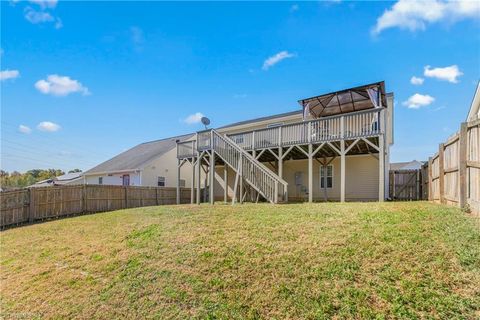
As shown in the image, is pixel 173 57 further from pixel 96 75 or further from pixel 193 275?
pixel 193 275

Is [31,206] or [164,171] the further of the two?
[164,171]

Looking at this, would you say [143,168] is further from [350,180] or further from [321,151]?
[350,180]

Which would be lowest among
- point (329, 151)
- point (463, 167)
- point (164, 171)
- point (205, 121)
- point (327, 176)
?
point (327, 176)

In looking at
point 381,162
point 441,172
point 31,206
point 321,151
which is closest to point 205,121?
point 321,151

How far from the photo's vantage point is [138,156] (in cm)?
2350

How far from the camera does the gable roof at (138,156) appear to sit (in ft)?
70.1

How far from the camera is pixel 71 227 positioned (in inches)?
381

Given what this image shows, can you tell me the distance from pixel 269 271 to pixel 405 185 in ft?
41.1

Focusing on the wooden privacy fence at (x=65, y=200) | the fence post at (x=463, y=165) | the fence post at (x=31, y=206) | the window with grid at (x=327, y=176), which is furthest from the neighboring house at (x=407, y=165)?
the fence post at (x=31, y=206)

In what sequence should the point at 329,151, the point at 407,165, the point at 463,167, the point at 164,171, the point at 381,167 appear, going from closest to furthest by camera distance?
the point at 463,167, the point at 381,167, the point at 329,151, the point at 164,171, the point at 407,165

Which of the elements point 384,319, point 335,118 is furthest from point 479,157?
point 335,118

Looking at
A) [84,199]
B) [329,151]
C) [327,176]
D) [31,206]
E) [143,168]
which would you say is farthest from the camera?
[143,168]

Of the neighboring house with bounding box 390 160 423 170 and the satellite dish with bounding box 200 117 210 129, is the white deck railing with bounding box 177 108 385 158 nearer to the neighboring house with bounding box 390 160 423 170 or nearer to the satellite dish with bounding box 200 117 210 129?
the satellite dish with bounding box 200 117 210 129

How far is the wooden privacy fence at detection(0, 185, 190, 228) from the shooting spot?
11.7 metres
